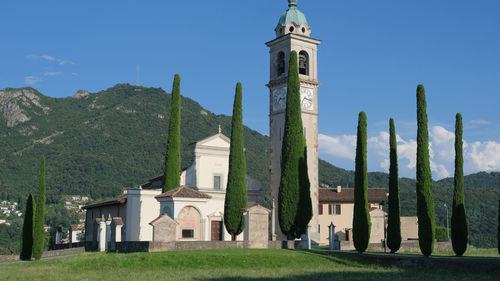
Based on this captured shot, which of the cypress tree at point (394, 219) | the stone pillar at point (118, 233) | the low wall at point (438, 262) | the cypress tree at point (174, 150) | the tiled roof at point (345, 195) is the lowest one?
the low wall at point (438, 262)

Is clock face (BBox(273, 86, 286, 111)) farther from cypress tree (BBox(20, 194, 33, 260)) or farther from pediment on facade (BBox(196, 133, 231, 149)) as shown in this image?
cypress tree (BBox(20, 194, 33, 260))

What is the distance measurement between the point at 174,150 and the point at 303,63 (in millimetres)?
14065

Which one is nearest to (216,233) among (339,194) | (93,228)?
(93,228)

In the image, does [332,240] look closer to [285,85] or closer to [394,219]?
[394,219]

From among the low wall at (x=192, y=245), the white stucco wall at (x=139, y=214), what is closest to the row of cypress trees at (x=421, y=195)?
the low wall at (x=192, y=245)

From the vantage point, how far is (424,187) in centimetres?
3294

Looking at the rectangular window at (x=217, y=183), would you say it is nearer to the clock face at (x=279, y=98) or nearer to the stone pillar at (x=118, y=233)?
→ the clock face at (x=279, y=98)

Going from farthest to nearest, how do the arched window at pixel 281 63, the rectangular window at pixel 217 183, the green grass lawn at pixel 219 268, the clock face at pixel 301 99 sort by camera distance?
1. the arched window at pixel 281 63
2. the rectangular window at pixel 217 183
3. the clock face at pixel 301 99
4. the green grass lawn at pixel 219 268

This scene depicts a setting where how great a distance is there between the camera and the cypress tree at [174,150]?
42.9 meters

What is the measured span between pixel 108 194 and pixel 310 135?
284ft

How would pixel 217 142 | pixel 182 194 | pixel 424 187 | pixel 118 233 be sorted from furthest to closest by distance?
pixel 217 142 → pixel 118 233 → pixel 182 194 → pixel 424 187

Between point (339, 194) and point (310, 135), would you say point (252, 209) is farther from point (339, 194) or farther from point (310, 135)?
point (339, 194)

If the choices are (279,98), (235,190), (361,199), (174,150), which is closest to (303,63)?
(279,98)

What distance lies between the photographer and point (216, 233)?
1769 inches
